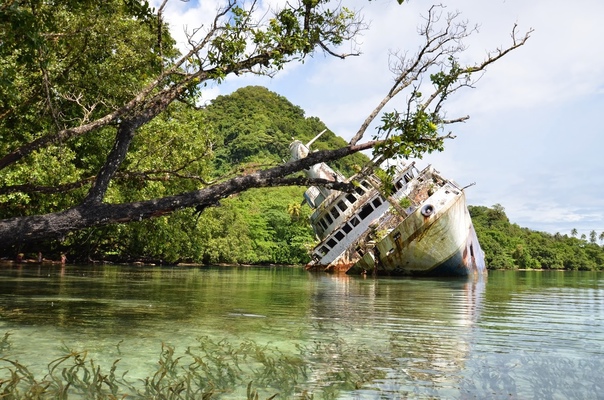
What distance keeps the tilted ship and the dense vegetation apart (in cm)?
5216

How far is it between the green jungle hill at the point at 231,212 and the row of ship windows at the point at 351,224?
12.6 ft

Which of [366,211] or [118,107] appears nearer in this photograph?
[118,107]

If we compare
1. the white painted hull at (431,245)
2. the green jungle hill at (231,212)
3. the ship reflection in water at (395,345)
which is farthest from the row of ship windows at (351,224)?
the ship reflection in water at (395,345)

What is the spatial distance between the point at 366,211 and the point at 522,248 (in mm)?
68177

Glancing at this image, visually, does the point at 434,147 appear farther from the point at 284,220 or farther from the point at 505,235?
the point at 505,235

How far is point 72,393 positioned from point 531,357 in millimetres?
4902

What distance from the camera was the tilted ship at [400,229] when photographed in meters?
30.5

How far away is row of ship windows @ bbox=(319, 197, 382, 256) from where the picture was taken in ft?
117

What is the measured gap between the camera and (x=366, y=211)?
3609 centimetres

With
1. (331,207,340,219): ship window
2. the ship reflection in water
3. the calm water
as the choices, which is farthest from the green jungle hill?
(331,207,340,219): ship window

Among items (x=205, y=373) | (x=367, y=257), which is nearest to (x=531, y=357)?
(x=205, y=373)

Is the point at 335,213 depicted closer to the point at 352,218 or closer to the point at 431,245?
the point at 352,218

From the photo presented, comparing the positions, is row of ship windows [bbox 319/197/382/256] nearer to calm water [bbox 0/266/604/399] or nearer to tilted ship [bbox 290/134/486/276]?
tilted ship [bbox 290/134/486/276]

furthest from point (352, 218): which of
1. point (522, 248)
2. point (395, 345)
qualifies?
point (522, 248)
